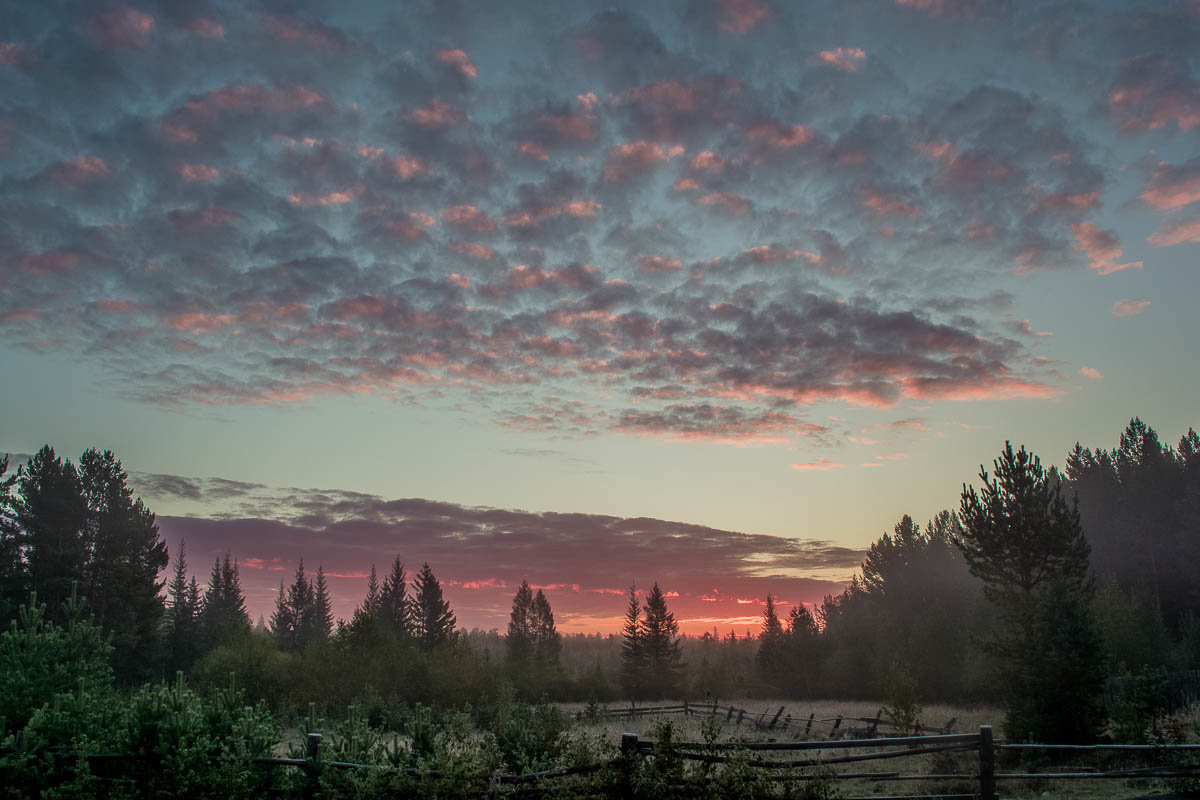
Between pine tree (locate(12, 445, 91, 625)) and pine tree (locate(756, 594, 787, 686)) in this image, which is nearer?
pine tree (locate(12, 445, 91, 625))

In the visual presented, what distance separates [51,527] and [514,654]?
142 feet

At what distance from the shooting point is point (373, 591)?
122062mm

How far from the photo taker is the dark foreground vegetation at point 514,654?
40.7 feet

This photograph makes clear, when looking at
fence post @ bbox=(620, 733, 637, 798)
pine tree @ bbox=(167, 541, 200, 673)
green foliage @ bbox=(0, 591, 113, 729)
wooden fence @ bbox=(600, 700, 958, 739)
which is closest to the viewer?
fence post @ bbox=(620, 733, 637, 798)

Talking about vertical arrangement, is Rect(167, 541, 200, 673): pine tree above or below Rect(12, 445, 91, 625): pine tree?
below

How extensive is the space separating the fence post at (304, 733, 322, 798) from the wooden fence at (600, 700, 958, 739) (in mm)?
18718

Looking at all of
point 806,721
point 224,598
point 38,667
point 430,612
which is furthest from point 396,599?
point 38,667

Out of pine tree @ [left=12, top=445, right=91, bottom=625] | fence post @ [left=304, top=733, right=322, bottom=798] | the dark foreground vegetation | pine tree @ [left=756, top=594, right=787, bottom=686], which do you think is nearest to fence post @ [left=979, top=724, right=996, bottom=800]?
the dark foreground vegetation

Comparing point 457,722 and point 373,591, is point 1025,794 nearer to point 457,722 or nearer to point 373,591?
point 457,722

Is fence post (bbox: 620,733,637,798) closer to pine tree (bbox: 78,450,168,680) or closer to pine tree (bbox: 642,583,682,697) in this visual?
pine tree (bbox: 78,450,168,680)

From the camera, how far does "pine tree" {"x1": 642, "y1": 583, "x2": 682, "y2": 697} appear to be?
250 feet

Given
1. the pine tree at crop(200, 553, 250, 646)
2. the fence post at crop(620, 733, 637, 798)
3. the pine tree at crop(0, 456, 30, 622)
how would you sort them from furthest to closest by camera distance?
the pine tree at crop(200, 553, 250, 646) < the pine tree at crop(0, 456, 30, 622) < the fence post at crop(620, 733, 637, 798)

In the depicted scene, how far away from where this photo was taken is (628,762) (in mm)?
11391

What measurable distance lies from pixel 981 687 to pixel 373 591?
95436 mm
